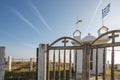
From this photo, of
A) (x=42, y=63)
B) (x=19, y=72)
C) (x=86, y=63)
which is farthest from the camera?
(x=19, y=72)

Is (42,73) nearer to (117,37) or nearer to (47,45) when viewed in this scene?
(47,45)

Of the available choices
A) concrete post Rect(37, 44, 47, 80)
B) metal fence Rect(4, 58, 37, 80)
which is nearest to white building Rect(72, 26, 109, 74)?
metal fence Rect(4, 58, 37, 80)

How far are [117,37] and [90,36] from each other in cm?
1070

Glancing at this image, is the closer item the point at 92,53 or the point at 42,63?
the point at 42,63

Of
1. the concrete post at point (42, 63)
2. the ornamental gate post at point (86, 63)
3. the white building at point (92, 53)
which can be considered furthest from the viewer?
the white building at point (92, 53)

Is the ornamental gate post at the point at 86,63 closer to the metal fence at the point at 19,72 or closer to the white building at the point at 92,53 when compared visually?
the metal fence at the point at 19,72

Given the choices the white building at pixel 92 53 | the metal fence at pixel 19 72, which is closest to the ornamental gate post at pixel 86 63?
the metal fence at pixel 19 72

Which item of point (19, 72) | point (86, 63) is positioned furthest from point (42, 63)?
point (19, 72)

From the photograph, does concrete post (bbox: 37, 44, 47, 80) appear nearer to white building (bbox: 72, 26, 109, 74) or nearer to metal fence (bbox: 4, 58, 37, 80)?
metal fence (bbox: 4, 58, 37, 80)

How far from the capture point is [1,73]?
682cm

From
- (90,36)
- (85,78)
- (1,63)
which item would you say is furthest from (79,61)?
(85,78)

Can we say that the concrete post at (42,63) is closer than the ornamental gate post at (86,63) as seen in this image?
No

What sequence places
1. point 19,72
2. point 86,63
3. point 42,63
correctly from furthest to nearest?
point 19,72 < point 42,63 < point 86,63

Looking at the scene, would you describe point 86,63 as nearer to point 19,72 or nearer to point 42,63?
point 42,63
